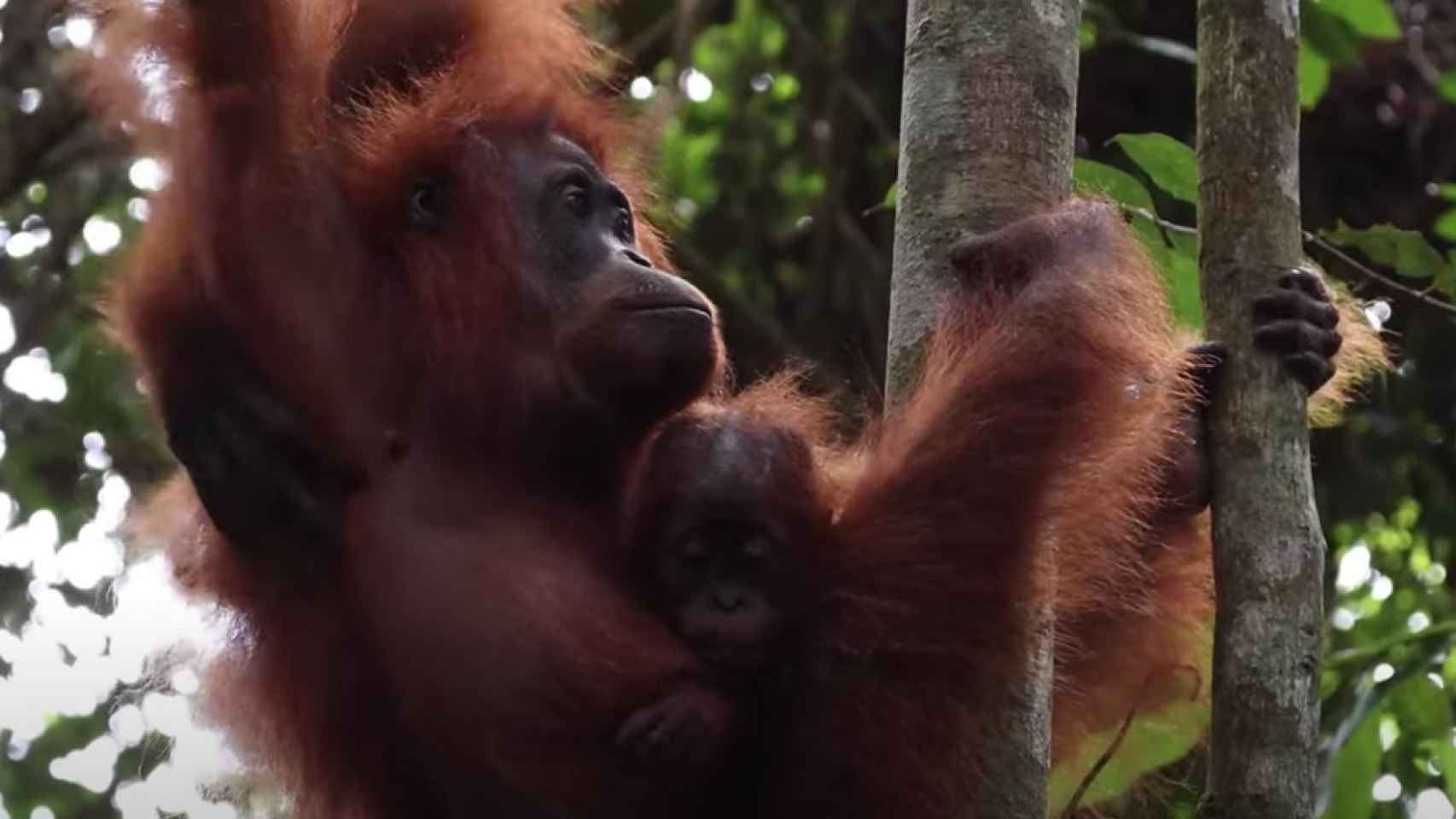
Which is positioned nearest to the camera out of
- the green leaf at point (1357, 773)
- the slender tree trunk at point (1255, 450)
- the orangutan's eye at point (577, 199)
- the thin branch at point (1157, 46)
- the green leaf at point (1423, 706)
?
the slender tree trunk at point (1255, 450)

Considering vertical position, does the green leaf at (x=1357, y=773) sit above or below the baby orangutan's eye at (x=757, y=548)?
below

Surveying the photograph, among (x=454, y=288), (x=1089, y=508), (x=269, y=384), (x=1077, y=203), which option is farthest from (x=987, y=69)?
(x=269, y=384)

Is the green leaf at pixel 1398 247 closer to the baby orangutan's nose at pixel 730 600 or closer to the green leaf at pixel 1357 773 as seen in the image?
the green leaf at pixel 1357 773

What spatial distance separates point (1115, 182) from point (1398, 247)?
621mm

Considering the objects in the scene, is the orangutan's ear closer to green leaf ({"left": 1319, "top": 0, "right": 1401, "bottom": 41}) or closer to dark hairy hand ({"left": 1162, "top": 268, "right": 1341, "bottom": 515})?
dark hairy hand ({"left": 1162, "top": 268, "right": 1341, "bottom": 515})

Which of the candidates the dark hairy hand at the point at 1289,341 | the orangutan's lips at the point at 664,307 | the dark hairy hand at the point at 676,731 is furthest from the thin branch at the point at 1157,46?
the dark hairy hand at the point at 676,731

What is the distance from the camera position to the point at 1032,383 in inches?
106

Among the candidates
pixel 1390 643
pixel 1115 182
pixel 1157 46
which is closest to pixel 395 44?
pixel 1115 182

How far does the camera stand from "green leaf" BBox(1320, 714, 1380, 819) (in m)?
3.32

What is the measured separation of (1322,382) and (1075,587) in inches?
18.1

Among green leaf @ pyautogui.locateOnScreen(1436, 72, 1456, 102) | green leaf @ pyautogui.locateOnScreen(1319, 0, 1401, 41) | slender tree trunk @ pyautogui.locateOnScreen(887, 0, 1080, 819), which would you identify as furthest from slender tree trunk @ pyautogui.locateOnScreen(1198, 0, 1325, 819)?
green leaf @ pyautogui.locateOnScreen(1436, 72, 1456, 102)

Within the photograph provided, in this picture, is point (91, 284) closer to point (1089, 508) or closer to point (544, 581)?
point (544, 581)

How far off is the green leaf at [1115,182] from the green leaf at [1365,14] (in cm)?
53

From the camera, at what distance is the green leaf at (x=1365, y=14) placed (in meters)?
3.54
